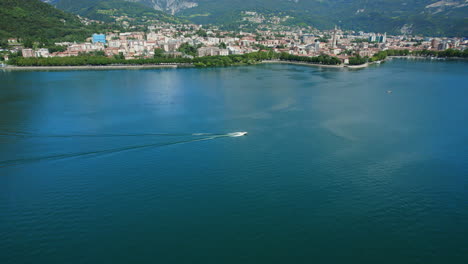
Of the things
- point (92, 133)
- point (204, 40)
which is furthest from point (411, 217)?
point (204, 40)

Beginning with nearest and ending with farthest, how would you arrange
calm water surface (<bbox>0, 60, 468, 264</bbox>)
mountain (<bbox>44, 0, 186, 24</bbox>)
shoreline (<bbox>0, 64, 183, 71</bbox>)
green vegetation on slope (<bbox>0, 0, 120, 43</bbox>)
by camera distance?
calm water surface (<bbox>0, 60, 468, 264</bbox>) → shoreline (<bbox>0, 64, 183, 71</bbox>) → green vegetation on slope (<bbox>0, 0, 120, 43</bbox>) → mountain (<bbox>44, 0, 186, 24</bbox>)

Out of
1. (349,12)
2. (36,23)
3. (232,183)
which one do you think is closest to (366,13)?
(349,12)

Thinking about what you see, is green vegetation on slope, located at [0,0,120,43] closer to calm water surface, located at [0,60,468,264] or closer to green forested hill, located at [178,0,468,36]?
calm water surface, located at [0,60,468,264]

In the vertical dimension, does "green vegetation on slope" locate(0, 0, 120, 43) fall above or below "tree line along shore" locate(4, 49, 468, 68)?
above

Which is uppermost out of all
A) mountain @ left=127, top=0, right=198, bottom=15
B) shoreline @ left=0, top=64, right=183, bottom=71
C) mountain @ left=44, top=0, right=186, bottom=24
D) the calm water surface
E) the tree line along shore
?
mountain @ left=127, top=0, right=198, bottom=15

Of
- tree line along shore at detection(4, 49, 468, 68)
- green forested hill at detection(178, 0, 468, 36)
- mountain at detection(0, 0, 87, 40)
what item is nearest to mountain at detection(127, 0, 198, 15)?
green forested hill at detection(178, 0, 468, 36)

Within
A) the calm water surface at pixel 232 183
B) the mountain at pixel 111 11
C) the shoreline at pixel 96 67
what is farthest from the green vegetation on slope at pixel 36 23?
the calm water surface at pixel 232 183
